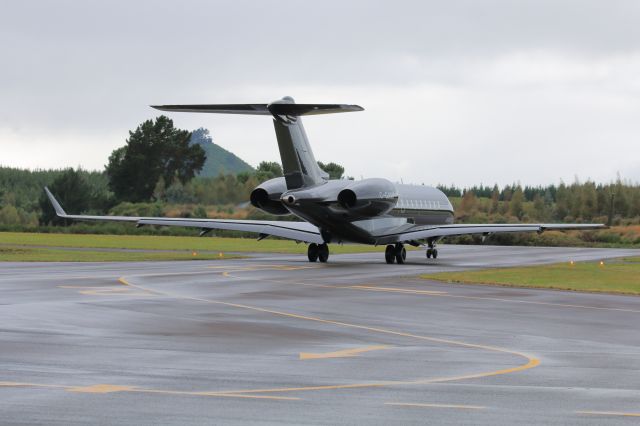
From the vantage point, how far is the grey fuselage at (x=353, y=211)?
42.0 m

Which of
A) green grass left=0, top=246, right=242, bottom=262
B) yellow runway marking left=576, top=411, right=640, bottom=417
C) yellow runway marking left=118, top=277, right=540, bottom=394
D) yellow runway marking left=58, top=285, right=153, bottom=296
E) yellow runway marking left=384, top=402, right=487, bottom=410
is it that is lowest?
yellow runway marking left=576, top=411, right=640, bottom=417

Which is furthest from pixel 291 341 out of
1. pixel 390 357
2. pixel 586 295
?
pixel 586 295

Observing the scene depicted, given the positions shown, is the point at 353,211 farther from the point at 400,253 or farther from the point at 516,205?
the point at 516,205

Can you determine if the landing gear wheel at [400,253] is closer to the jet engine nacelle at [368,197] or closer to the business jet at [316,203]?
the business jet at [316,203]

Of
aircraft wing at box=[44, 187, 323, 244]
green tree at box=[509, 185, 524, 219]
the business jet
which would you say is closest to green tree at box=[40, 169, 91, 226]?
green tree at box=[509, 185, 524, 219]

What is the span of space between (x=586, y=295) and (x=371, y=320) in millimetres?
9927

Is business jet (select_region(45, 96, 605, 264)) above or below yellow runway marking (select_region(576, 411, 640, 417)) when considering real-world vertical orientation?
above

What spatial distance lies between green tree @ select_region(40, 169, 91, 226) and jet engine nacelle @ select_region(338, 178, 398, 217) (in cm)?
5480

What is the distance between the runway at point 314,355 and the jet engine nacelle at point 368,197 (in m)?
12.0

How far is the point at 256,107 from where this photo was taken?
41.9m

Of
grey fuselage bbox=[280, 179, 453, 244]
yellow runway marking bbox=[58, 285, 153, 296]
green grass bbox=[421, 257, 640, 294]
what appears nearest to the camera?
yellow runway marking bbox=[58, 285, 153, 296]

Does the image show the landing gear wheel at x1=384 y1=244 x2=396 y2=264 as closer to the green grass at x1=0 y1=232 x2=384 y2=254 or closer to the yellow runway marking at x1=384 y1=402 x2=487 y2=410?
the green grass at x1=0 y1=232 x2=384 y2=254

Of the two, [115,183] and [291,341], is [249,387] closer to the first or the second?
[291,341]

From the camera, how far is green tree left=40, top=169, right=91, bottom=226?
307 feet
